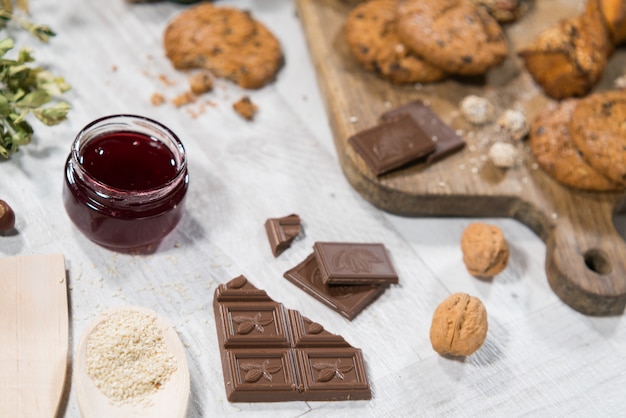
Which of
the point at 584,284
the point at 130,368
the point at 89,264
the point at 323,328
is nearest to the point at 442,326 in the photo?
the point at 323,328

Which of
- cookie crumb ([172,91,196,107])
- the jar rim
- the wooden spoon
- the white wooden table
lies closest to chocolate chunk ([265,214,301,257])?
the white wooden table

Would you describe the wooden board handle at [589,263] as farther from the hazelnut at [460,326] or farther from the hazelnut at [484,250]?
the hazelnut at [460,326]

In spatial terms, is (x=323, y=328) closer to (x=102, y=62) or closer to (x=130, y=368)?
(x=130, y=368)

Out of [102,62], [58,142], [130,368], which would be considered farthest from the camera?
[102,62]

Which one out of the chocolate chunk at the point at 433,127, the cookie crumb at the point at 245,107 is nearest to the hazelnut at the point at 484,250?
the chocolate chunk at the point at 433,127

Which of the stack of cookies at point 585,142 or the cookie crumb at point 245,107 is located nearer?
the stack of cookies at point 585,142

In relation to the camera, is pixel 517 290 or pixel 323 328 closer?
pixel 323 328
